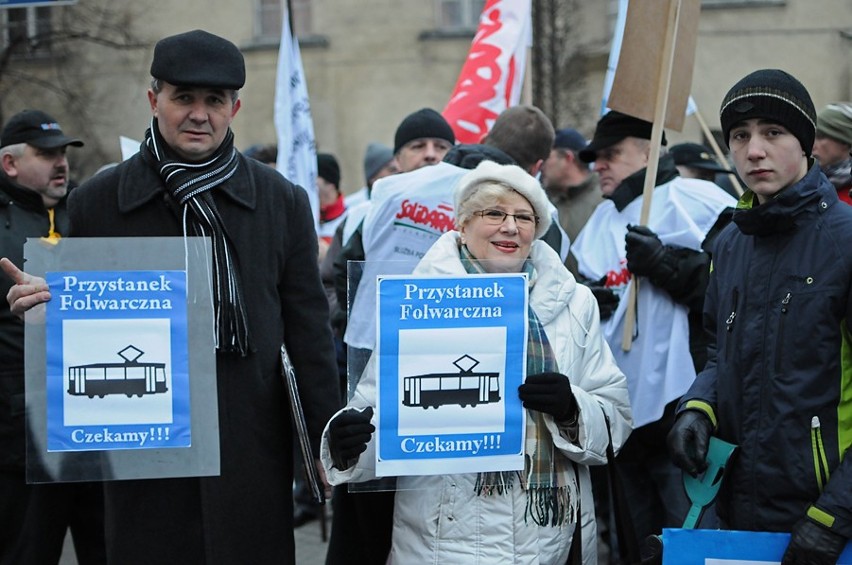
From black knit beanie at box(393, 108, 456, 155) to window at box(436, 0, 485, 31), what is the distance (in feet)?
48.0

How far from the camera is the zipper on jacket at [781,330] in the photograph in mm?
3098

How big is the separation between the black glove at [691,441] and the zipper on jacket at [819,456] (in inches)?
12.9

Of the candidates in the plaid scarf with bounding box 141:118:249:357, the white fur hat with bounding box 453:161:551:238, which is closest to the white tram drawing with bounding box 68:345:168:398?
the plaid scarf with bounding box 141:118:249:357

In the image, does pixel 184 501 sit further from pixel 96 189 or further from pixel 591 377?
pixel 591 377

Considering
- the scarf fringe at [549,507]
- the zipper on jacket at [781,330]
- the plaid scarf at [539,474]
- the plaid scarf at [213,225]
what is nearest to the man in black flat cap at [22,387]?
the plaid scarf at [213,225]

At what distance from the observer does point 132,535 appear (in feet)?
11.3

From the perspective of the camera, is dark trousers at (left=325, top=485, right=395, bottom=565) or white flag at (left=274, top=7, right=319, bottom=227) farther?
white flag at (left=274, top=7, right=319, bottom=227)

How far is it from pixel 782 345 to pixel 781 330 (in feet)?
0.13

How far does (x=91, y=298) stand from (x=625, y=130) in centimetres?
266

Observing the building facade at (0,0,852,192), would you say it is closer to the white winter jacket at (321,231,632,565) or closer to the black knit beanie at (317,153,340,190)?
the black knit beanie at (317,153,340,190)

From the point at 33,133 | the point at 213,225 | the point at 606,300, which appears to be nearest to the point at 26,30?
the point at 33,133

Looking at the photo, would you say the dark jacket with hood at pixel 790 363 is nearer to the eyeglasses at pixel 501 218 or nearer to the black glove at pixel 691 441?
the black glove at pixel 691 441

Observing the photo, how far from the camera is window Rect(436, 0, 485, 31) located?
67.9 ft

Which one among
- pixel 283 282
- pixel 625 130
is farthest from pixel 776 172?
pixel 625 130
